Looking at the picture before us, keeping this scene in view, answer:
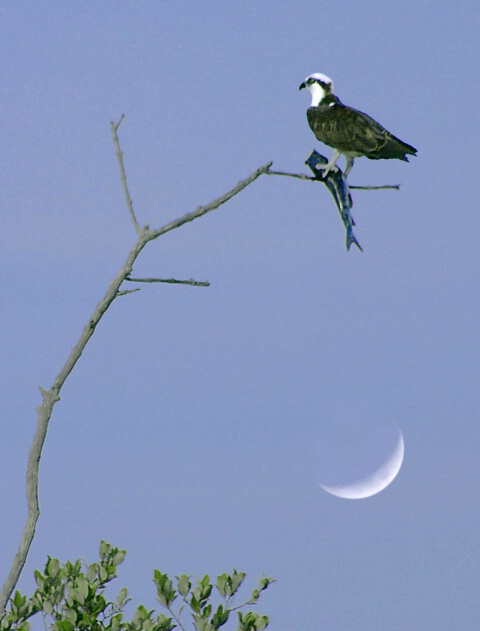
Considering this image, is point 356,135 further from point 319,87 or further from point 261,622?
point 261,622

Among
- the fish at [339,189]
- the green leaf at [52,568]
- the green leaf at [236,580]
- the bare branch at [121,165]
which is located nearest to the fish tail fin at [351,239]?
the fish at [339,189]

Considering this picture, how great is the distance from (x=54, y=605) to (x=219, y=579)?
1.46 m

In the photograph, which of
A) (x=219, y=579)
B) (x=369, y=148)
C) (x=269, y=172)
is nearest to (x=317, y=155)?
(x=369, y=148)

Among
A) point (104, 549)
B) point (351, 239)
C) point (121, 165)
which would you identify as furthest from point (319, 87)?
point (104, 549)

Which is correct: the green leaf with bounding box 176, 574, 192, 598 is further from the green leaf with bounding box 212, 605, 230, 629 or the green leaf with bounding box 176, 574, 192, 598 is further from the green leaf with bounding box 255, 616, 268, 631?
the green leaf with bounding box 255, 616, 268, 631

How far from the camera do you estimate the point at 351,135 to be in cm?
1171

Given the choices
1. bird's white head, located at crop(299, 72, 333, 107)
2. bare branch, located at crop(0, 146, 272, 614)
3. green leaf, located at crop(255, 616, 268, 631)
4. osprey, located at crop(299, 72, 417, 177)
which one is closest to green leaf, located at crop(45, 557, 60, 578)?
bare branch, located at crop(0, 146, 272, 614)

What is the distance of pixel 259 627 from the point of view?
7.64 metres

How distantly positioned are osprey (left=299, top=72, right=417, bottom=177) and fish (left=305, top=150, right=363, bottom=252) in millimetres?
361

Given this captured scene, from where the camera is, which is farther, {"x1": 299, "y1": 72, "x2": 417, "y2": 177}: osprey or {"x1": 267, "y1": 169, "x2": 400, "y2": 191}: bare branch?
{"x1": 299, "y1": 72, "x2": 417, "y2": 177}: osprey

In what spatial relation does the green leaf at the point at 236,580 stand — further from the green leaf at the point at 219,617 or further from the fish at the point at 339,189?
the fish at the point at 339,189

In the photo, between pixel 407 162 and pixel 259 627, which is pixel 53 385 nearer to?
pixel 259 627

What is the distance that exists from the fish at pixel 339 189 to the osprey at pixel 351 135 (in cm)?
36

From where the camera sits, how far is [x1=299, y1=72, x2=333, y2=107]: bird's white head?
43.8ft
